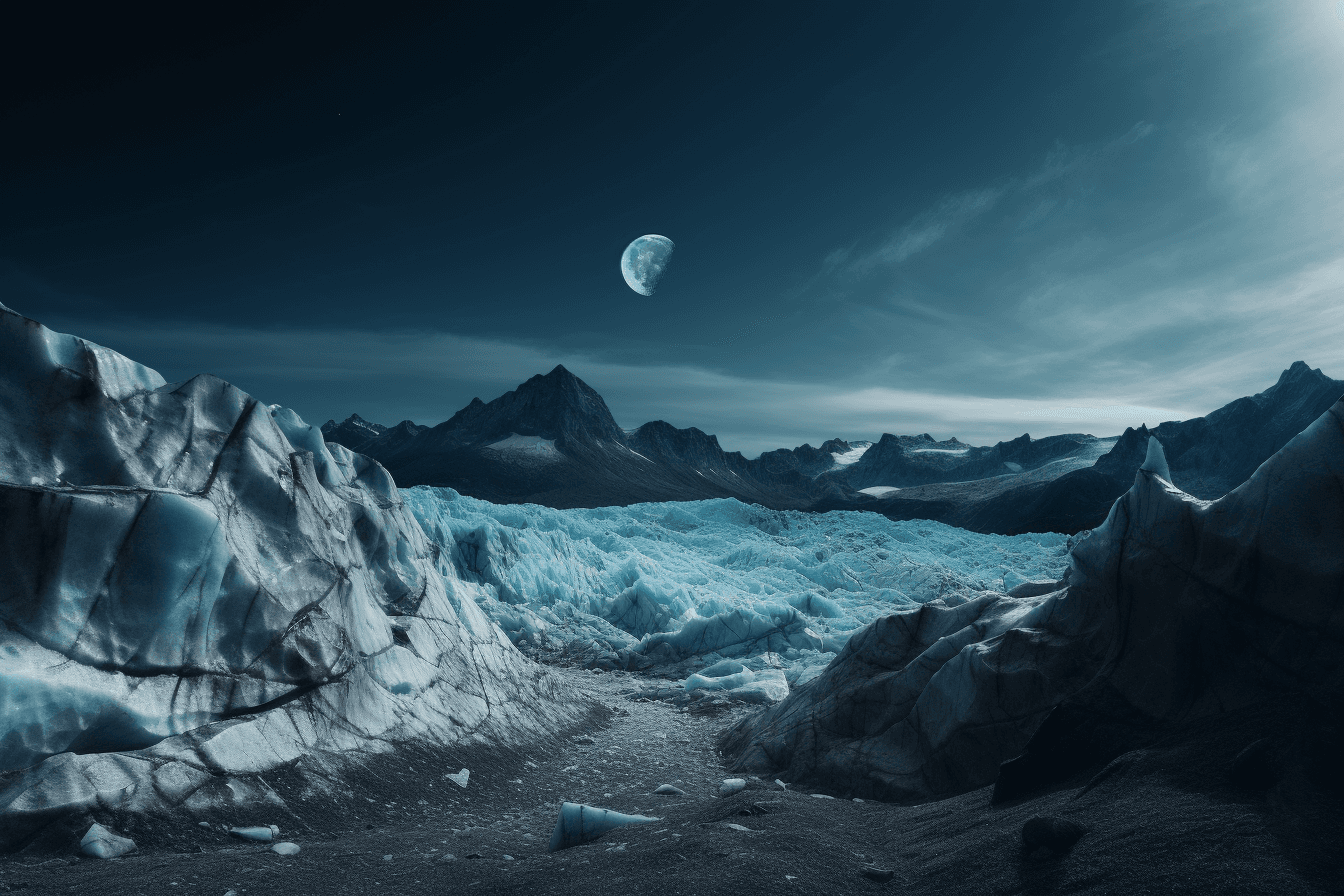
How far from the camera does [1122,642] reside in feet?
22.2

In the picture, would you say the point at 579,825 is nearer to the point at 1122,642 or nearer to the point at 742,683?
the point at 1122,642

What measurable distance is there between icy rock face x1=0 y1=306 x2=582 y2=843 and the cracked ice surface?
1015 centimetres

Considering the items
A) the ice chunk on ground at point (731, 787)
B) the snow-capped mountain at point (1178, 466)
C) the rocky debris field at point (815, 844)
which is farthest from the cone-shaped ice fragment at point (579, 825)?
the snow-capped mountain at point (1178, 466)

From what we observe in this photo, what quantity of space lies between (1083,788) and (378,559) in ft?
34.4

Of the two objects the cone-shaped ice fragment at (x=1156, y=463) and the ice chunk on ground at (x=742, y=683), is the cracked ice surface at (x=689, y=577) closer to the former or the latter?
the ice chunk on ground at (x=742, y=683)

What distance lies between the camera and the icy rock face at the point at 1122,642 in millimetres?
5414

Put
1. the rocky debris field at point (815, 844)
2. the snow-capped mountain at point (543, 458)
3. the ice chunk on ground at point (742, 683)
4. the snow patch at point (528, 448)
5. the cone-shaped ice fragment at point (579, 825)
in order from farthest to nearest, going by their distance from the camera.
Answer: the snow patch at point (528, 448), the snow-capped mountain at point (543, 458), the ice chunk on ground at point (742, 683), the cone-shaped ice fragment at point (579, 825), the rocky debris field at point (815, 844)

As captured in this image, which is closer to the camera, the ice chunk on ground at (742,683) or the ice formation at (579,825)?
the ice formation at (579,825)

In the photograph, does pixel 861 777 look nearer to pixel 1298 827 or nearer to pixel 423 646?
pixel 1298 827

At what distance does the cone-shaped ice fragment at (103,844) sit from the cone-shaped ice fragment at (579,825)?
137 inches

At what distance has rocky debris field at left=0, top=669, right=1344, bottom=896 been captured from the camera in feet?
12.8

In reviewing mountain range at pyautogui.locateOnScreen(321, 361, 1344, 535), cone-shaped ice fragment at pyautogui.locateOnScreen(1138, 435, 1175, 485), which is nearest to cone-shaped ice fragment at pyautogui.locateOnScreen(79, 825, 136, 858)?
cone-shaped ice fragment at pyautogui.locateOnScreen(1138, 435, 1175, 485)

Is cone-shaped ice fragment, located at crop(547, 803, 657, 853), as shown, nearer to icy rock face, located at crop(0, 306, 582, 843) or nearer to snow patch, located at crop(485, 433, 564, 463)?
icy rock face, located at crop(0, 306, 582, 843)

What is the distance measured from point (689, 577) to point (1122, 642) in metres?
26.9
